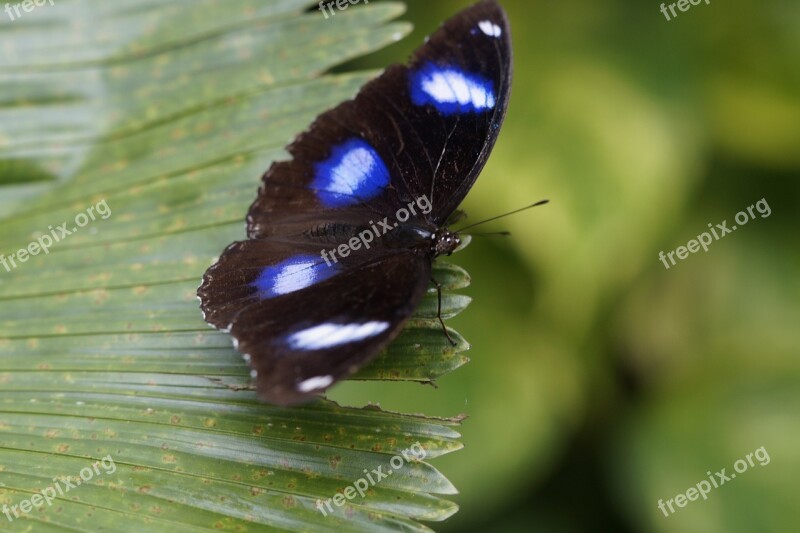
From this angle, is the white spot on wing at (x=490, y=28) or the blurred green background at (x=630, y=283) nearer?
the white spot on wing at (x=490, y=28)

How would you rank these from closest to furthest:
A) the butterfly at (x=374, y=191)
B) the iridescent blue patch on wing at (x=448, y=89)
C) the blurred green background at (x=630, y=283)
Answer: the butterfly at (x=374, y=191), the iridescent blue patch on wing at (x=448, y=89), the blurred green background at (x=630, y=283)

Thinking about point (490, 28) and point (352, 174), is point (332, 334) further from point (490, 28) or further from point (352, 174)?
point (490, 28)

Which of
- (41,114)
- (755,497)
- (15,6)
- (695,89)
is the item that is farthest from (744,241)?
(15,6)

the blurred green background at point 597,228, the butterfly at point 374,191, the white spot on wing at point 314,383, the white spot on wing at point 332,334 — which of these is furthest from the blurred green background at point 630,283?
the white spot on wing at point 314,383

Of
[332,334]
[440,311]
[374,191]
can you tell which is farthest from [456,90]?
[332,334]

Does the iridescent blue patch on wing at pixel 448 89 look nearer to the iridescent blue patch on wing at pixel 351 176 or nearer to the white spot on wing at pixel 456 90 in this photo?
the white spot on wing at pixel 456 90

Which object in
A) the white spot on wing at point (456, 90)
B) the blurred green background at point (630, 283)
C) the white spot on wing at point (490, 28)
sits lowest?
the blurred green background at point (630, 283)

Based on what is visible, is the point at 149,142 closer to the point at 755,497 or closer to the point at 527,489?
the point at 527,489

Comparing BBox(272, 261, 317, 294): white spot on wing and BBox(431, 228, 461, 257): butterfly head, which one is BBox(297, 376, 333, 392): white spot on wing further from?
BBox(431, 228, 461, 257): butterfly head
